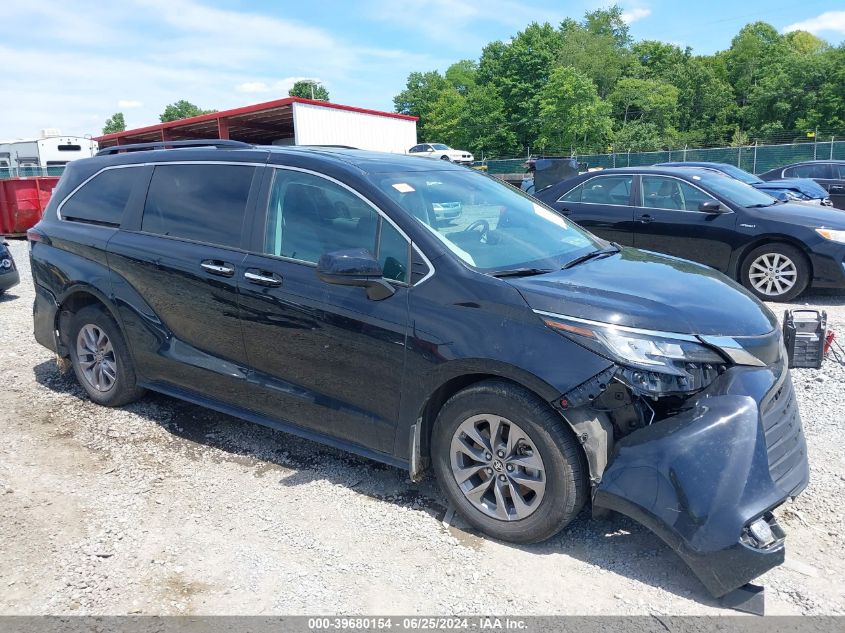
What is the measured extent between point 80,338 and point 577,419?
3921mm

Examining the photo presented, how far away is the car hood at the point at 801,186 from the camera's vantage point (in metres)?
14.5

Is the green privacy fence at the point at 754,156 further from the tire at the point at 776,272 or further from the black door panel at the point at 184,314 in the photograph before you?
the black door panel at the point at 184,314

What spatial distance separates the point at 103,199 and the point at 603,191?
6623 millimetres

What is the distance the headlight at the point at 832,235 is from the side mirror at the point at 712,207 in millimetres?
1132

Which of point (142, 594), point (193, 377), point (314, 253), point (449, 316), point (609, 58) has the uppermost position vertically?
point (609, 58)

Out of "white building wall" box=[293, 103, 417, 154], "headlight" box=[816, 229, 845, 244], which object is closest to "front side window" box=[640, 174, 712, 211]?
→ "headlight" box=[816, 229, 845, 244]

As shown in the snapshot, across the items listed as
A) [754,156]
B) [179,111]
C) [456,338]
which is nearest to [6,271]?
[456,338]

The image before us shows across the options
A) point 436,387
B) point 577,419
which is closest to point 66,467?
point 436,387

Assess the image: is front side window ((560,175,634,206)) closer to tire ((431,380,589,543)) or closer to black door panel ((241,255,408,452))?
black door panel ((241,255,408,452))

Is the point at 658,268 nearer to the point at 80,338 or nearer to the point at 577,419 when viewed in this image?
the point at 577,419

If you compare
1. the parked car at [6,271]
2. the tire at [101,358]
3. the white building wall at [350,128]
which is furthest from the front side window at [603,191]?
the white building wall at [350,128]

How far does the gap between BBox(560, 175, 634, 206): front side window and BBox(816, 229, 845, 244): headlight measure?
2362mm

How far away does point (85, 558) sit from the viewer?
3.16 meters

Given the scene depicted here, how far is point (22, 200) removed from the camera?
1692 centimetres
